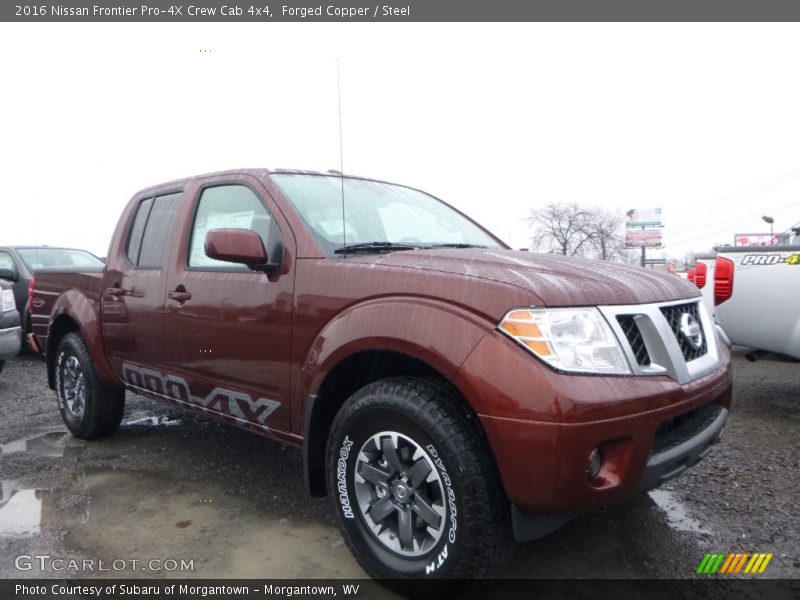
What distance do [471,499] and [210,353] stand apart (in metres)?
1.73

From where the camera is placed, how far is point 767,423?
455cm

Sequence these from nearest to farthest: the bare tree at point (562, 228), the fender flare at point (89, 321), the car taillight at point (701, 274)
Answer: the fender flare at point (89, 321)
the car taillight at point (701, 274)
the bare tree at point (562, 228)

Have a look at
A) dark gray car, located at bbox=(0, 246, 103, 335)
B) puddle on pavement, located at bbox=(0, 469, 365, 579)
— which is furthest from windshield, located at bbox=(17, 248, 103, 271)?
puddle on pavement, located at bbox=(0, 469, 365, 579)

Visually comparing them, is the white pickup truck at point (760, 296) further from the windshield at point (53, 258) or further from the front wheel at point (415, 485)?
the windshield at point (53, 258)

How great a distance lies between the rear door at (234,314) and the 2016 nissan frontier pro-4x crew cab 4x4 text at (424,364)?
1cm

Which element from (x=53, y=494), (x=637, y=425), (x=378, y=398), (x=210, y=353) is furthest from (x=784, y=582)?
(x=53, y=494)

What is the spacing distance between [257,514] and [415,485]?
1.30m

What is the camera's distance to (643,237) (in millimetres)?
56375

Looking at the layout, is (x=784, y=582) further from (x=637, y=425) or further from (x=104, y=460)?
(x=104, y=460)

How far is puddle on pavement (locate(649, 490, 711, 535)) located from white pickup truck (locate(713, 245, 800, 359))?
66.8 inches

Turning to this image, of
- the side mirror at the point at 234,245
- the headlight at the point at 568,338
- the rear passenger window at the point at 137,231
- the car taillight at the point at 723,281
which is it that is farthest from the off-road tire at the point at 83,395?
the car taillight at the point at 723,281

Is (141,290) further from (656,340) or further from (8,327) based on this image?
(8,327)

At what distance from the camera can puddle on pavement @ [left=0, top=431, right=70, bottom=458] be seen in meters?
4.22

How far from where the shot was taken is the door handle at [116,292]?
12.4 ft
